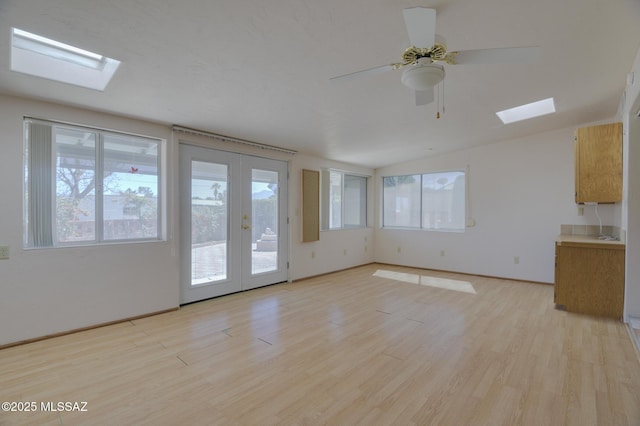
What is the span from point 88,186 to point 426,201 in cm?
583

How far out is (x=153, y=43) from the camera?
6.86ft

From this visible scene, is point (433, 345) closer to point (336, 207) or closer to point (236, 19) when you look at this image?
point (236, 19)

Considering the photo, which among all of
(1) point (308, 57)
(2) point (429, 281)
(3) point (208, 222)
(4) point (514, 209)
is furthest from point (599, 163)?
(3) point (208, 222)

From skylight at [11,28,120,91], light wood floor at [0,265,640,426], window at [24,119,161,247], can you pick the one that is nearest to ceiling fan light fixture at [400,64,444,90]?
light wood floor at [0,265,640,426]

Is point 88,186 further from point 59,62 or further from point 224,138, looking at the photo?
point 224,138

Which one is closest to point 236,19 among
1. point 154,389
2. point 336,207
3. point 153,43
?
point 153,43

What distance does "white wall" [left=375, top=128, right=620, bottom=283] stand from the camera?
4.96 m

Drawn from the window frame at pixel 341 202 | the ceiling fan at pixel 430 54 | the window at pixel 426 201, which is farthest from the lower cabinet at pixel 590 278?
the window frame at pixel 341 202

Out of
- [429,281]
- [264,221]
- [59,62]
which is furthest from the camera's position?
[429,281]

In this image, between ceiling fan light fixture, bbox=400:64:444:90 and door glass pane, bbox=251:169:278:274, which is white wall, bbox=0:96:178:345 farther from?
ceiling fan light fixture, bbox=400:64:444:90

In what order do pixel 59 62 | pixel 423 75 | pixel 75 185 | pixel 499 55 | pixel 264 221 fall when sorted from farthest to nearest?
pixel 264 221 < pixel 75 185 < pixel 59 62 < pixel 423 75 < pixel 499 55

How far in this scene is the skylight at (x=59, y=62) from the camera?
2332mm

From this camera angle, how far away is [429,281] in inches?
Result: 211

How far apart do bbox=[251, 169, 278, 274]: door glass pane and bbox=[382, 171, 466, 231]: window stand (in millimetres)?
3198
